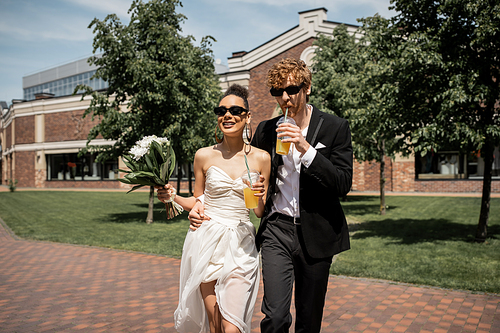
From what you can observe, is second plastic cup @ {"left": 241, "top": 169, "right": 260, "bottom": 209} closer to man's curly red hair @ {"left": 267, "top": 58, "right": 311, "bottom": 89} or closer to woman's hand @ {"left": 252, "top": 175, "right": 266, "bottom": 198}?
woman's hand @ {"left": 252, "top": 175, "right": 266, "bottom": 198}

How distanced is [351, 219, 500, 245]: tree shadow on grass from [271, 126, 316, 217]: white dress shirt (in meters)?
7.56

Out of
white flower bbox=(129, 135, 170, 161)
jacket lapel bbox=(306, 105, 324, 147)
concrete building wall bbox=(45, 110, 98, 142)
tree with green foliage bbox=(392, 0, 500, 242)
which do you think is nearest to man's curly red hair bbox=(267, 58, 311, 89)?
jacket lapel bbox=(306, 105, 324, 147)

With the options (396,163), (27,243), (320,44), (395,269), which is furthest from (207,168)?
(396,163)

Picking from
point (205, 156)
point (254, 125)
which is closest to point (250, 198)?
point (205, 156)

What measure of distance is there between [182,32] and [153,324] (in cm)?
1142

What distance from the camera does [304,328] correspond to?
2.93m

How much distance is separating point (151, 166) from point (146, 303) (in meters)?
3.12

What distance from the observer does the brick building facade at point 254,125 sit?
87.2 feet

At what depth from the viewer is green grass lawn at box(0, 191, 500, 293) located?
7000mm

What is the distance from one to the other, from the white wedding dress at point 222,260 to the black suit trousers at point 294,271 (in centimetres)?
16

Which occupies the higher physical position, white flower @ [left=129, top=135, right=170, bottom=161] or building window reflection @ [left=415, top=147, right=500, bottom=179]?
white flower @ [left=129, top=135, right=170, bottom=161]

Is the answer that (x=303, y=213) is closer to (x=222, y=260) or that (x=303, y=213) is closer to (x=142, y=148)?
(x=222, y=260)

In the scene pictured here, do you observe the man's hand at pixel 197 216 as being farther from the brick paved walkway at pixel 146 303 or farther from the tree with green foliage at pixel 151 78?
the tree with green foliage at pixel 151 78

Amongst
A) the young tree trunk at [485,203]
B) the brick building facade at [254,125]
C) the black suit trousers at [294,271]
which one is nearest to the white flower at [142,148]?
the black suit trousers at [294,271]
